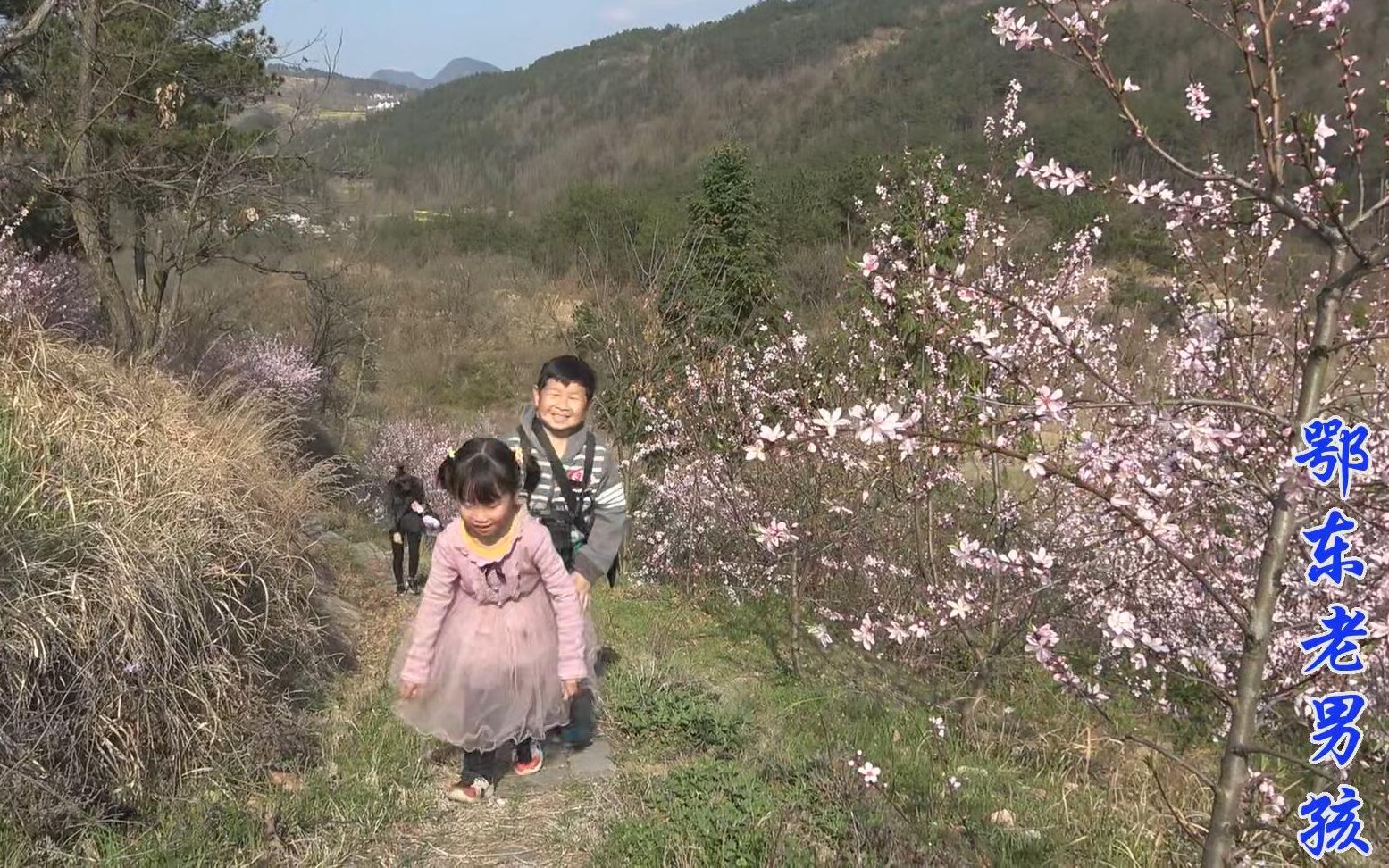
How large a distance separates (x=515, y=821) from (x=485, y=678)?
1.70ft

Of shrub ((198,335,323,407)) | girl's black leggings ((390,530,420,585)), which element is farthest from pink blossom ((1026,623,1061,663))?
shrub ((198,335,323,407))

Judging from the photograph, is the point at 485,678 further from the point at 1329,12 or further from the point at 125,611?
Answer: the point at 1329,12

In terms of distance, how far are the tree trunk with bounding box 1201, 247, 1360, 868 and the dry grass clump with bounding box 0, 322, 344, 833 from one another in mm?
3226

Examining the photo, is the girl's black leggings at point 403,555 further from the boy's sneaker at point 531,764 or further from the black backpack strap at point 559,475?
the black backpack strap at point 559,475

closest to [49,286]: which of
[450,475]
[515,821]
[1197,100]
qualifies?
[450,475]

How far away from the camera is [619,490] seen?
12.2ft

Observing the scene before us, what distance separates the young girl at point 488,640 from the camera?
3.27 m

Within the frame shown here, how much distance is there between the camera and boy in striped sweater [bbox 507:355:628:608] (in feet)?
11.6

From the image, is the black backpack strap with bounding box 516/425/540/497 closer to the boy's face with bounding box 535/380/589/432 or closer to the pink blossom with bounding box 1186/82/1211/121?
the boy's face with bounding box 535/380/589/432

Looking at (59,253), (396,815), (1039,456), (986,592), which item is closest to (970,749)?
(986,592)

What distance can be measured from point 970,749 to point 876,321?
2.95m

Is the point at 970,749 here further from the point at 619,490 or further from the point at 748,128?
the point at 748,128

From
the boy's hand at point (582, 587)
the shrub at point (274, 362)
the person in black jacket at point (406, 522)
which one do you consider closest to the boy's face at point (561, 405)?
the boy's hand at point (582, 587)

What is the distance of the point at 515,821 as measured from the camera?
3.22m
